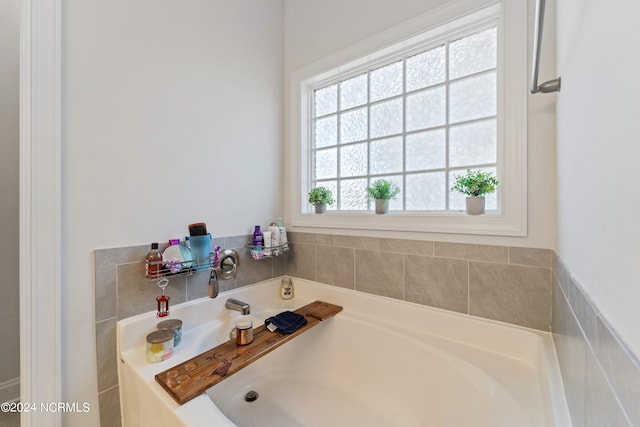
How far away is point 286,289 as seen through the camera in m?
1.89

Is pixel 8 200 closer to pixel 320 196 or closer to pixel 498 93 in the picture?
pixel 320 196

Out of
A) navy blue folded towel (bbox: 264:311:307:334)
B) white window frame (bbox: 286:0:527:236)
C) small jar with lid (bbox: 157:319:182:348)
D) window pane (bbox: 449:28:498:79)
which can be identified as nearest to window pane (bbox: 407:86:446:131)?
window pane (bbox: 449:28:498:79)

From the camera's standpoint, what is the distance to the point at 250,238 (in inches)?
69.7

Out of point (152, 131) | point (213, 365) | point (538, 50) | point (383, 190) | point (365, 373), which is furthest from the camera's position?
point (383, 190)

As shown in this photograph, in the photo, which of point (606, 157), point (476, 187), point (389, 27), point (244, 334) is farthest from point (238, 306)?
point (389, 27)

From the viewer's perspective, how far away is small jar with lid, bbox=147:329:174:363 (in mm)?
1098

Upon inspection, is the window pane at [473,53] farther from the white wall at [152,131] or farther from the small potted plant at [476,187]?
the white wall at [152,131]

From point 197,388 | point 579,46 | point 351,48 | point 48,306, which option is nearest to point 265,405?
point 197,388

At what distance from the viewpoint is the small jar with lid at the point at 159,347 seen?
1.10m

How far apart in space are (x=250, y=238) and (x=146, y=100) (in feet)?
3.17

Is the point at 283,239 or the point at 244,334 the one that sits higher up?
the point at 283,239

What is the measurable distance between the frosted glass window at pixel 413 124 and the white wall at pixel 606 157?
1.99ft

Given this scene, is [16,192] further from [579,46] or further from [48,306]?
[579,46]

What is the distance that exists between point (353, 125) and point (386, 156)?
370 millimetres
